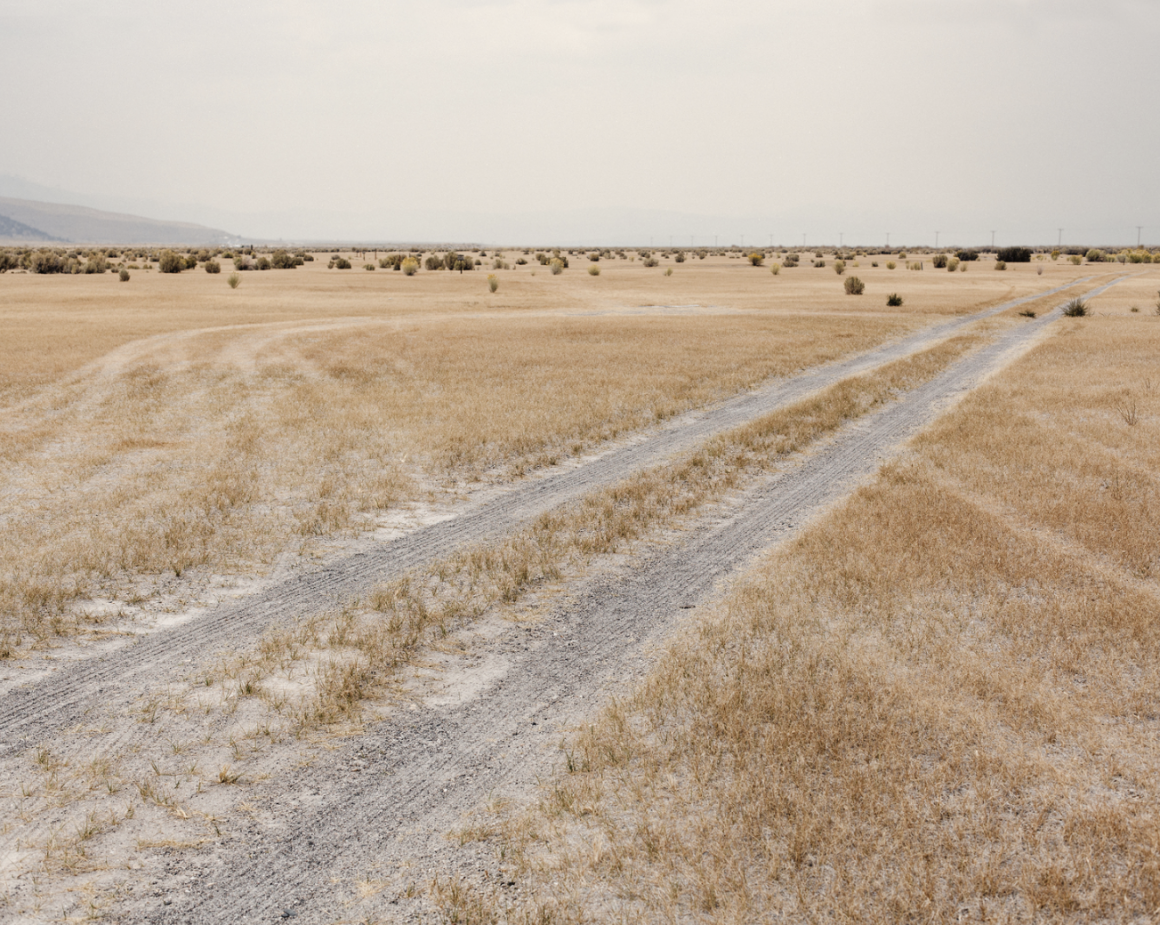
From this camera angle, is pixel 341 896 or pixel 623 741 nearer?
pixel 341 896

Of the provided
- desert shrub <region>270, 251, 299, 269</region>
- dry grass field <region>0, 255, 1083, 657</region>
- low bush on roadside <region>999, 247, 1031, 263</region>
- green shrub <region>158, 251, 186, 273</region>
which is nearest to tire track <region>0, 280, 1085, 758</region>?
dry grass field <region>0, 255, 1083, 657</region>

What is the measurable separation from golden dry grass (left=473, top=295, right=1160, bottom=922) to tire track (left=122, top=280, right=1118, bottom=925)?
1.13ft

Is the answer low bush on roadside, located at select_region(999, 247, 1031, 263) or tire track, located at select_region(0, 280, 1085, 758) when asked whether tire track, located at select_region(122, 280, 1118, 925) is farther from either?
low bush on roadside, located at select_region(999, 247, 1031, 263)

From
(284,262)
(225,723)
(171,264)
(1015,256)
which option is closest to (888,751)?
(225,723)

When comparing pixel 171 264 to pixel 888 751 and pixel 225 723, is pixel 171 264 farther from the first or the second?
pixel 888 751

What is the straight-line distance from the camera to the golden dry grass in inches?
152

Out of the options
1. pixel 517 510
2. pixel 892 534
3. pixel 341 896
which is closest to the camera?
pixel 341 896

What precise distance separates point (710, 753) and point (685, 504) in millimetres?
5424

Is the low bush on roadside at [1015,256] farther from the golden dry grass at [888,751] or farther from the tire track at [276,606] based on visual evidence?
the golden dry grass at [888,751]

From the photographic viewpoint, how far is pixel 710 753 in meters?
4.95

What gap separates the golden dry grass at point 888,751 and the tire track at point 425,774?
343mm

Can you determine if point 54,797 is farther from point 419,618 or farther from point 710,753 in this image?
point 710,753

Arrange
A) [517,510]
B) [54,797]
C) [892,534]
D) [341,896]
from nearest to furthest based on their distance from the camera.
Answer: [341,896] → [54,797] → [892,534] → [517,510]

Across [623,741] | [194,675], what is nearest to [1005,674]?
[623,741]
